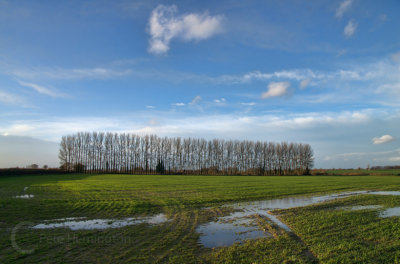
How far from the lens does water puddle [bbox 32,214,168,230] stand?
42.4 feet

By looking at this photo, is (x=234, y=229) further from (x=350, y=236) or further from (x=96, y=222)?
(x=96, y=222)

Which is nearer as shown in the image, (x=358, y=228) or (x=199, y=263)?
(x=199, y=263)

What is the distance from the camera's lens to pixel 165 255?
28.8 feet

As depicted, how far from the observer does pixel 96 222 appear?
46.0ft

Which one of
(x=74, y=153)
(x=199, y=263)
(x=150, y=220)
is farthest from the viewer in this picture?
(x=74, y=153)

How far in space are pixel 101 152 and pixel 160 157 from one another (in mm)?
29603

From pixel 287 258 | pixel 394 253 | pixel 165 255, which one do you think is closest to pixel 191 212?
pixel 165 255

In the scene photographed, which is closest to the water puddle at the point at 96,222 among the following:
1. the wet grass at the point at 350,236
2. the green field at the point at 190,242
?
the green field at the point at 190,242

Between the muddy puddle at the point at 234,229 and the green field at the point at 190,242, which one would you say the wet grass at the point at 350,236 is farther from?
the muddy puddle at the point at 234,229

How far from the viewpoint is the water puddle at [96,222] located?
508 inches

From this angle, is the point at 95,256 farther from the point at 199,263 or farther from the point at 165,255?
the point at 199,263

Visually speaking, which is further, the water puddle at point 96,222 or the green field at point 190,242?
the water puddle at point 96,222

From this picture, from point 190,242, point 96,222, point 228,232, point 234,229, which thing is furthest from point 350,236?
point 96,222

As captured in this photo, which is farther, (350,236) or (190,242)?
(350,236)
